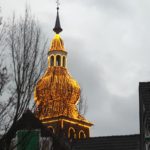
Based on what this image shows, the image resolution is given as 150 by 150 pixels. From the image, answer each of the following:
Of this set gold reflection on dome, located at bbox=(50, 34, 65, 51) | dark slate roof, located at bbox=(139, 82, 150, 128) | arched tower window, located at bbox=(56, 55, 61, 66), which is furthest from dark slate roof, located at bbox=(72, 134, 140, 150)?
gold reflection on dome, located at bbox=(50, 34, 65, 51)

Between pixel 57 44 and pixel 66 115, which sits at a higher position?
pixel 57 44

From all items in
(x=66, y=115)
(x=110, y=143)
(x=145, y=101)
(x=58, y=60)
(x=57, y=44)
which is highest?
(x=57, y=44)

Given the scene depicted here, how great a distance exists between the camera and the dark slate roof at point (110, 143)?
38594mm

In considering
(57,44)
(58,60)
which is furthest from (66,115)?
(57,44)

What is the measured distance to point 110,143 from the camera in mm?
39250

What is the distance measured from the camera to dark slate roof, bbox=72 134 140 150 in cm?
3859

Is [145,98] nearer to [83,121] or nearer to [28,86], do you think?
[28,86]

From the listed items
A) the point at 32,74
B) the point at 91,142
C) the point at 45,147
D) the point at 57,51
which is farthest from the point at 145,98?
the point at 57,51

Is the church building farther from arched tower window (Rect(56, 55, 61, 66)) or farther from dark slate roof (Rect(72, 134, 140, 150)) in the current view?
arched tower window (Rect(56, 55, 61, 66))

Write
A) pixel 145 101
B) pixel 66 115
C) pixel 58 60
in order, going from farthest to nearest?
pixel 58 60
pixel 145 101
pixel 66 115

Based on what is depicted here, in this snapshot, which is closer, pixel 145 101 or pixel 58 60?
pixel 145 101

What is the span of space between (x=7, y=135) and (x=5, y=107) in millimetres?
839

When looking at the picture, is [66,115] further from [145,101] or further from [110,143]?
[110,143]

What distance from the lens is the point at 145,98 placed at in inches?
1186
